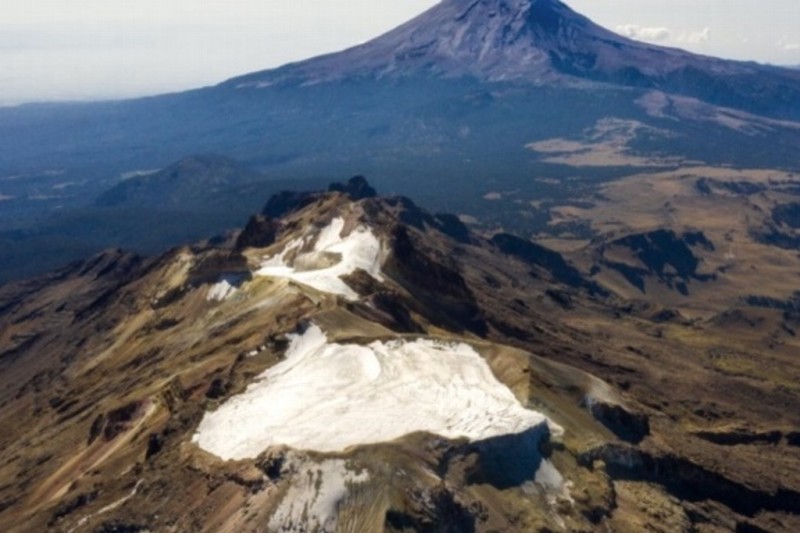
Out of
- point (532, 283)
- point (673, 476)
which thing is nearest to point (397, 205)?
point (532, 283)

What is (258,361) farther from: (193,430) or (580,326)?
(580,326)

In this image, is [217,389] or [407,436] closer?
[407,436]

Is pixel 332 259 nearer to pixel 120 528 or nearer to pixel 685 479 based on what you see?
pixel 685 479

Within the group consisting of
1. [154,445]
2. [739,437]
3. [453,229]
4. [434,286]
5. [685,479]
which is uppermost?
[154,445]

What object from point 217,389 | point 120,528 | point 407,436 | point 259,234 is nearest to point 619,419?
point 407,436

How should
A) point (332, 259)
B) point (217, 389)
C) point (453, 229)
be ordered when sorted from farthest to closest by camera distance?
point (453, 229), point (332, 259), point (217, 389)

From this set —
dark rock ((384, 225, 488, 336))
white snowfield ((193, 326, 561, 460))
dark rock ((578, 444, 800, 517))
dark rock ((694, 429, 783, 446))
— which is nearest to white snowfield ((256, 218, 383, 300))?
dark rock ((384, 225, 488, 336))

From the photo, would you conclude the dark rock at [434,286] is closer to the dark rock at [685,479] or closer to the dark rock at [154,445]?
the dark rock at [685,479]
